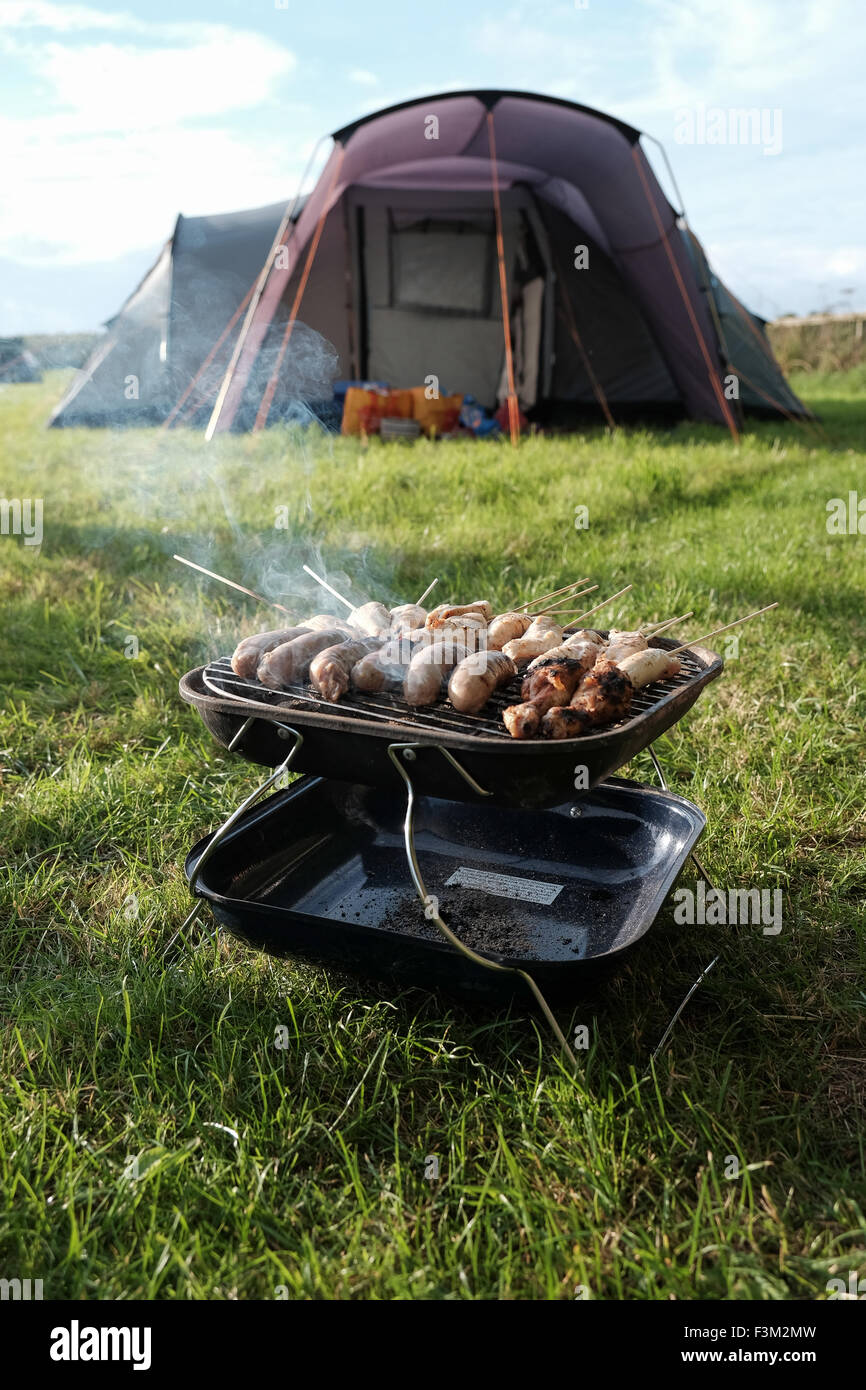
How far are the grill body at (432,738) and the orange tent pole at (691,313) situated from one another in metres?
7.52

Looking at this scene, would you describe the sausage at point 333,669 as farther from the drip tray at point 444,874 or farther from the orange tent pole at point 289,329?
the orange tent pole at point 289,329

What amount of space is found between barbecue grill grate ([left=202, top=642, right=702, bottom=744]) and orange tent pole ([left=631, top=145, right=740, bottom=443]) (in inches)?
288

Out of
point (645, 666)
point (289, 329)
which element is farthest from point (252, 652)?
point (289, 329)

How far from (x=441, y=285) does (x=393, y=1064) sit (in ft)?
32.2

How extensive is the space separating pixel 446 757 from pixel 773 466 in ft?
23.2

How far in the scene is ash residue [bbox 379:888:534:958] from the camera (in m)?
2.37

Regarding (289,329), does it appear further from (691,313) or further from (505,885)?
(505,885)

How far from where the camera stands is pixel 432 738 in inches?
75.1

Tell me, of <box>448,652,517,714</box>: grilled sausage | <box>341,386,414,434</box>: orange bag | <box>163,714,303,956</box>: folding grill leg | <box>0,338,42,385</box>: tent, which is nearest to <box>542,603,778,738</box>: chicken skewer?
<box>448,652,517,714</box>: grilled sausage

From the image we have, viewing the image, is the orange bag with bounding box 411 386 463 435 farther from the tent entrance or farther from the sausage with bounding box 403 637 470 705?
the sausage with bounding box 403 637 470 705

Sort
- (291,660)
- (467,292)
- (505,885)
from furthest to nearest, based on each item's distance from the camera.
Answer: (467,292) < (505,885) < (291,660)

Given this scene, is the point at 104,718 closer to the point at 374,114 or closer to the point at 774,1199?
the point at 774,1199

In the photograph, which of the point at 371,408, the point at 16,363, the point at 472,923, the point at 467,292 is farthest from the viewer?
the point at 16,363

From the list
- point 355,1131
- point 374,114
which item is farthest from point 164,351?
point 355,1131
